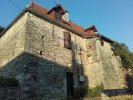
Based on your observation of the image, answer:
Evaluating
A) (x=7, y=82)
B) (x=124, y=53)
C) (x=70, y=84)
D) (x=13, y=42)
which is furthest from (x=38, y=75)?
(x=124, y=53)

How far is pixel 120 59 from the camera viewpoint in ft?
74.1

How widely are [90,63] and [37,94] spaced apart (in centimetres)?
745

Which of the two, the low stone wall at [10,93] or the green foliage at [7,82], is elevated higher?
Result: the green foliage at [7,82]

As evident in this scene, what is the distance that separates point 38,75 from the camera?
14.3m

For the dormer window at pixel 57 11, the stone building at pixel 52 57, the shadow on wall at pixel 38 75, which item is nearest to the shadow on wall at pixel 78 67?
the stone building at pixel 52 57

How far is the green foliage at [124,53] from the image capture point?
22.5m

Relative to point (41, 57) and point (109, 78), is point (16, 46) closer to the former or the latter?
point (41, 57)

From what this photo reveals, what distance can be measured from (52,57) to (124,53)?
33.8 feet

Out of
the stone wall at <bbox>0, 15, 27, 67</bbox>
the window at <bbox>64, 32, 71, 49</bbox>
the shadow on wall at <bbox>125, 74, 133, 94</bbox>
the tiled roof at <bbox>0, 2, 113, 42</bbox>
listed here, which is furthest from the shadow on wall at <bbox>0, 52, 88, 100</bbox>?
the shadow on wall at <bbox>125, 74, 133, 94</bbox>

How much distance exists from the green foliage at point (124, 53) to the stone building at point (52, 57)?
3.63 ft

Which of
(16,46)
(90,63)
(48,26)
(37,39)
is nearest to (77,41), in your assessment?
(90,63)

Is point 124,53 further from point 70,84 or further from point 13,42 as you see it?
point 13,42

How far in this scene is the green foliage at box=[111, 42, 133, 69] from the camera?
73.7 ft

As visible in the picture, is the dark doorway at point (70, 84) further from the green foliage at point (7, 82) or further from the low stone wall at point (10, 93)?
the low stone wall at point (10, 93)
